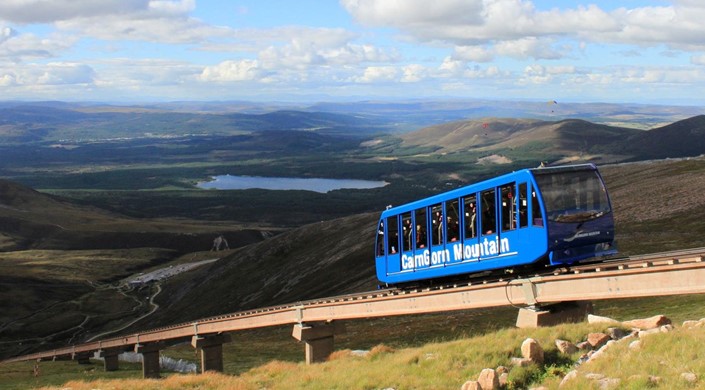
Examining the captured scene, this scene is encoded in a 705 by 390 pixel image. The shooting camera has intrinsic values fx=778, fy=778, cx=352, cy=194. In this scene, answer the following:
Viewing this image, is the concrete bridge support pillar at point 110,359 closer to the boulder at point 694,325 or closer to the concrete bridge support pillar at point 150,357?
the concrete bridge support pillar at point 150,357

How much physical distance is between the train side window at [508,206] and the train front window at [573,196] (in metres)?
1.53

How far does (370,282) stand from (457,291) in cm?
3662

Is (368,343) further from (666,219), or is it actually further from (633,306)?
(666,219)

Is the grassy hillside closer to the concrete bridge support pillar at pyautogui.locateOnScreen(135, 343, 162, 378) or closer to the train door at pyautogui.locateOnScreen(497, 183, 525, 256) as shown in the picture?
the concrete bridge support pillar at pyautogui.locateOnScreen(135, 343, 162, 378)

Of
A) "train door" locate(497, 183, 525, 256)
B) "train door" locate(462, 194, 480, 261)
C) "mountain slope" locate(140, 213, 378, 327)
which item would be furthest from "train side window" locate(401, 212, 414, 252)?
"mountain slope" locate(140, 213, 378, 327)

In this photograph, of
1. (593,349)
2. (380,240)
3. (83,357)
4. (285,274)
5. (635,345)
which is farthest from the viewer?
(285,274)

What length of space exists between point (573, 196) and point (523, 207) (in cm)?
199

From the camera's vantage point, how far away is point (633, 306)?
126ft

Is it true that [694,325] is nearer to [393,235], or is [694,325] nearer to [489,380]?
[489,380]

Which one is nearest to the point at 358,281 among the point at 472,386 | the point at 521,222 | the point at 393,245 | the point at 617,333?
the point at 393,245

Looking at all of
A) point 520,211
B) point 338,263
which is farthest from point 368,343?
point 338,263

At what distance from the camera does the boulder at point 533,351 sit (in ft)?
76.0

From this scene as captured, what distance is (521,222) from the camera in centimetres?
3011

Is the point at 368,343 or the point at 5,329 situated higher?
the point at 368,343
